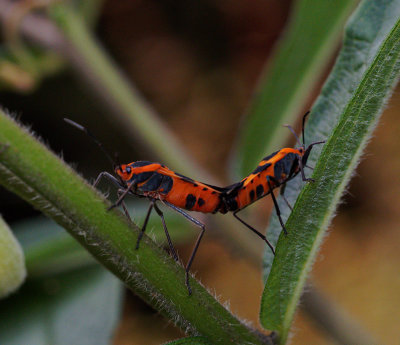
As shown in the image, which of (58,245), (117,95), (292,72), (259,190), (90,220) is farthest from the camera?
(117,95)

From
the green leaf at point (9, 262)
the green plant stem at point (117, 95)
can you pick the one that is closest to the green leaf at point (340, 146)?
the green leaf at point (9, 262)

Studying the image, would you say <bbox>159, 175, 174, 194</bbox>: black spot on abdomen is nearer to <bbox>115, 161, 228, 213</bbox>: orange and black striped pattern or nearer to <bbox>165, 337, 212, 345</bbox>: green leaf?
<bbox>115, 161, 228, 213</bbox>: orange and black striped pattern

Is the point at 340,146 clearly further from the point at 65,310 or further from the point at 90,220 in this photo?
the point at 65,310

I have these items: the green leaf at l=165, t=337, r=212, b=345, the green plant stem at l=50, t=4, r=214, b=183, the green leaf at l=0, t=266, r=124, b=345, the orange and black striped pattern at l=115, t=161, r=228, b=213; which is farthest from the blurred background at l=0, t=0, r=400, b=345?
the green leaf at l=165, t=337, r=212, b=345

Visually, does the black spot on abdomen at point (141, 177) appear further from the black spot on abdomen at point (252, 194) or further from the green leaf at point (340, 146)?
the green leaf at point (340, 146)

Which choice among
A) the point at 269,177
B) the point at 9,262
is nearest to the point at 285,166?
the point at 269,177

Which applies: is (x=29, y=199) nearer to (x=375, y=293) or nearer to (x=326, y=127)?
(x=326, y=127)

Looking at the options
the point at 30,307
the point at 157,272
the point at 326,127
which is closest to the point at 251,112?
the point at 326,127
